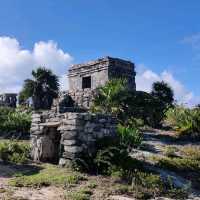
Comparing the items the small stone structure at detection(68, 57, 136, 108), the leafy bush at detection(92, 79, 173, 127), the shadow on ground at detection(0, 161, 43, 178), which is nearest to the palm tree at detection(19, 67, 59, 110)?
the small stone structure at detection(68, 57, 136, 108)

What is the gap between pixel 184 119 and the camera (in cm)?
A: 2175

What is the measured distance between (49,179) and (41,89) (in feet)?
50.0

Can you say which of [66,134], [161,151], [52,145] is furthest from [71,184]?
[161,151]

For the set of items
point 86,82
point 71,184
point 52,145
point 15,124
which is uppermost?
point 86,82

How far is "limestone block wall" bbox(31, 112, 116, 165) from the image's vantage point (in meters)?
13.1

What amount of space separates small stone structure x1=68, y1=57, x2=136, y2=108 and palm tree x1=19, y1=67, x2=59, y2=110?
114 cm

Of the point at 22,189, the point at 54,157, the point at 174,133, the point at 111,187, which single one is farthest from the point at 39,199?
the point at 174,133

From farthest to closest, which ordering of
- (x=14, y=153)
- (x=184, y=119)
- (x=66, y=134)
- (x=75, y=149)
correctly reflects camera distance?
(x=184, y=119) < (x=14, y=153) < (x=66, y=134) < (x=75, y=149)

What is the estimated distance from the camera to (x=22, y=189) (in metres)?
10.8

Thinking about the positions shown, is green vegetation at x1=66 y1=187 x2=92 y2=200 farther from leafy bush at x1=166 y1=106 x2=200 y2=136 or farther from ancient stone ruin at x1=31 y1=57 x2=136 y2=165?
leafy bush at x1=166 y1=106 x2=200 y2=136

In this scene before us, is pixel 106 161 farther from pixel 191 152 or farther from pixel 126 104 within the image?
pixel 126 104

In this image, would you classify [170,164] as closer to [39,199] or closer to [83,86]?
[39,199]

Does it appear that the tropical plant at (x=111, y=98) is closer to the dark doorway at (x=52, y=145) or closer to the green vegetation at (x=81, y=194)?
the dark doorway at (x=52, y=145)

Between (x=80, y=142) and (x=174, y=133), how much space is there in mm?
9432
